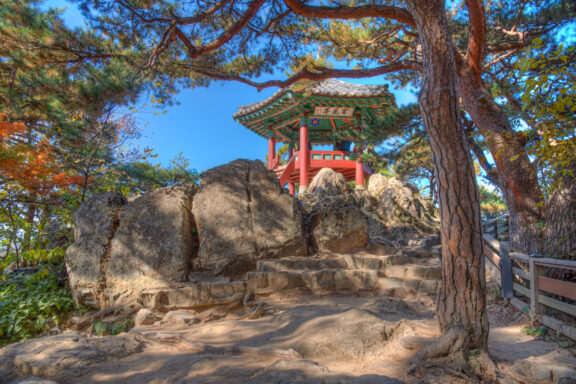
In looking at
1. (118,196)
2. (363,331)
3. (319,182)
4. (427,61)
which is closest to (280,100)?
(319,182)

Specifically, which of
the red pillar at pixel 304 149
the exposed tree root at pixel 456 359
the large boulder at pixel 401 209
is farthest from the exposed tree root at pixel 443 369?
the red pillar at pixel 304 149

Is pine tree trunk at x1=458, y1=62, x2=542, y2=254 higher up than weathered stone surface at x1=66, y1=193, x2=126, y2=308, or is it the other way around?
pine tree trunk at x1=458, y1=62, x2=542, y2=254

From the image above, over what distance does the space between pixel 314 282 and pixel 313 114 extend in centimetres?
905

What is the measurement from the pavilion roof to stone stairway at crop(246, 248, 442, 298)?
624cm

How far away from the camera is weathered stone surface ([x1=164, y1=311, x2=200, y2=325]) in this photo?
415 centimetres

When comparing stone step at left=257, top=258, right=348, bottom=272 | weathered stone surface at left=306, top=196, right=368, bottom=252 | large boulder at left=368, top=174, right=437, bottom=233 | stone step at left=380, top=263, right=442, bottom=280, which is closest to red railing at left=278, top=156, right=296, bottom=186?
large boulder at left=368, top=174, right=437, bottom=233

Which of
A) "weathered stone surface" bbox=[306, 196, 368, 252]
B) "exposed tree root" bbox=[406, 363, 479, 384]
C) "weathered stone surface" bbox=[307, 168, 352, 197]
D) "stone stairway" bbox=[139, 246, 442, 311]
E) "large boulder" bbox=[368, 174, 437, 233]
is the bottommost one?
"exposed tree root" bbox=[406, 363, 479, 384]

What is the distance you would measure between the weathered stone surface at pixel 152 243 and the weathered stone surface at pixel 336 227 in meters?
2.58

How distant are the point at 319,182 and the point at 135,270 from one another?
6.84 meters

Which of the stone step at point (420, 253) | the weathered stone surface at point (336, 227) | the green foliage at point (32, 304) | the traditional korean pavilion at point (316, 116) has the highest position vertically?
the traditional korean pavilion at point (316, 116)

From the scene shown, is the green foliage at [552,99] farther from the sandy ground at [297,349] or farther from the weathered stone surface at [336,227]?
the weathered stone surface at [336,227]

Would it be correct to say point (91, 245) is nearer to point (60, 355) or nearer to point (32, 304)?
point (32, 304)

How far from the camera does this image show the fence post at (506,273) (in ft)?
15.4

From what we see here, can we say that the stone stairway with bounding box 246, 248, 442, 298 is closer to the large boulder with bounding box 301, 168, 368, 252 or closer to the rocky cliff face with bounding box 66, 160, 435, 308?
the rocky cliff face with bounding box 66, 160, 435, 308
